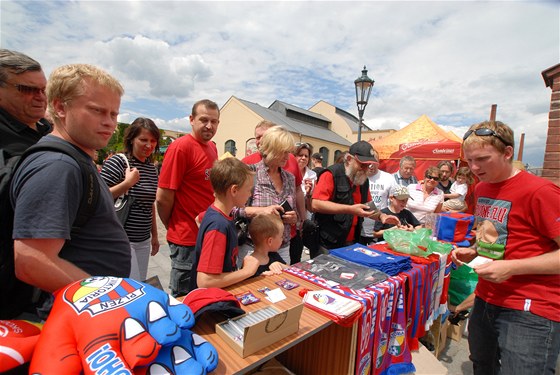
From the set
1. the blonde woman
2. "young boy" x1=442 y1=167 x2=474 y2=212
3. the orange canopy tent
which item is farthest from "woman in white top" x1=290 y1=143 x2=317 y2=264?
the orange canopy tent

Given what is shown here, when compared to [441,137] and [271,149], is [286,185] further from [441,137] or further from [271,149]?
[441,137]

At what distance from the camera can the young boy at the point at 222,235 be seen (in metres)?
1.49

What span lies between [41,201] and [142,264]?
198 centimetres

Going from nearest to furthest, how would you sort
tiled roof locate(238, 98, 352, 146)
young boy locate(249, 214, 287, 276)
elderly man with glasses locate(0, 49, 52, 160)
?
elderly man with glasses locate(0, 49, 52, 160) < young boy locate(249, 214, 287, 276) < tiled roof locate(238, 98, 352, 146)

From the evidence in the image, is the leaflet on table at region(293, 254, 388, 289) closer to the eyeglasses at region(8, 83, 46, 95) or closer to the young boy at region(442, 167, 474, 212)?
the eyeglasses at region(8, 83, 46, 95)

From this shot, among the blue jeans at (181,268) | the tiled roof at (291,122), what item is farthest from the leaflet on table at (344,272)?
the tiled roof at (291,122)

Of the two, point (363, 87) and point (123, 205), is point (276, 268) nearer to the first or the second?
point (123, 205)

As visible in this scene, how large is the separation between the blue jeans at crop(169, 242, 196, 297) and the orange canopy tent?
7.72 meters

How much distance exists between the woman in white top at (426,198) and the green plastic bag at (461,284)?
0.88 m

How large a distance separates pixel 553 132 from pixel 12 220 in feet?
13.9

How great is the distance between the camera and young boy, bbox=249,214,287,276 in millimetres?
1913

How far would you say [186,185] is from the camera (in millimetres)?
2482

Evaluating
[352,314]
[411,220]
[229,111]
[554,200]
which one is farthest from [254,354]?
[229,111]

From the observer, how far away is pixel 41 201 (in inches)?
34.2
